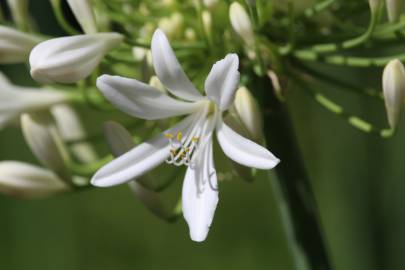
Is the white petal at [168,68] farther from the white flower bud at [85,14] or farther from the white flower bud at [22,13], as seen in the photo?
the white flower bud at [22,13]

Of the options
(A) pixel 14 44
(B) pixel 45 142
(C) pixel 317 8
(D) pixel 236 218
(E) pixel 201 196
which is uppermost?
(A) pixel 14 44

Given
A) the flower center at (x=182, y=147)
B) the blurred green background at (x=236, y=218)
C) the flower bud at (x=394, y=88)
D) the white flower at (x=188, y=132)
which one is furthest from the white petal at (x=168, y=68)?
the blurred green background at (x=236, y=218)

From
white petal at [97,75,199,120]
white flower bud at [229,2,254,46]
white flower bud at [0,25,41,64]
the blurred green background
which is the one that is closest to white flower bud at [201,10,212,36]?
white flower bud at [229,2,254,46]

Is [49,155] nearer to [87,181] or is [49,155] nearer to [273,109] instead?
[87,181]

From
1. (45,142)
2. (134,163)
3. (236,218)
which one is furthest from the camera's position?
(236,218)

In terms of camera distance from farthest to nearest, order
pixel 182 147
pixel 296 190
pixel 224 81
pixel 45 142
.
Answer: pixel 296 190 < pixel 45 142 < pixel 182 147 < pixel 224 81

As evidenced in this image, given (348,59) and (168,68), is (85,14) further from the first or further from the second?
(348,59)

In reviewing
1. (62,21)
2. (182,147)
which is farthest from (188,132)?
(62,21)
